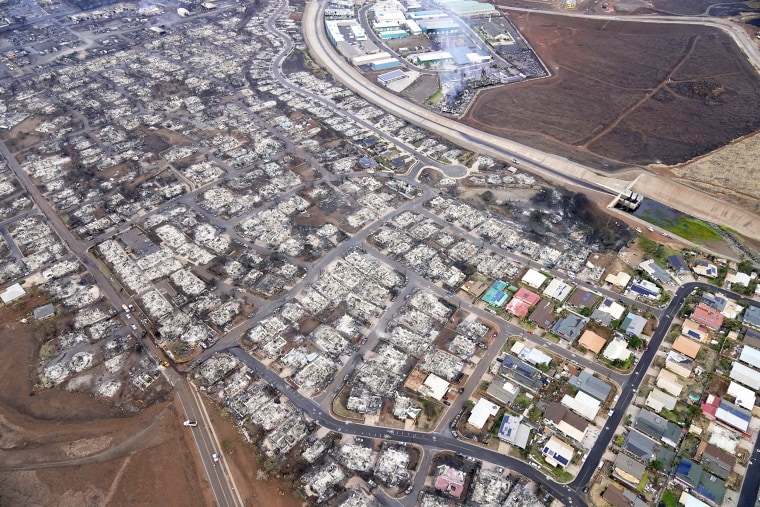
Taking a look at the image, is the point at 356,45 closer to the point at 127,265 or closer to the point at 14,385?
the point at 127,265

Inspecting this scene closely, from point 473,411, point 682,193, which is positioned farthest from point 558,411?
point 682,193

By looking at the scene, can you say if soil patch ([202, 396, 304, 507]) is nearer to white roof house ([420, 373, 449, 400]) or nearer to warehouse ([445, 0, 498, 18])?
white roof house ([420, 373, 449, 400])

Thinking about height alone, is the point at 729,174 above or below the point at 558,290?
above

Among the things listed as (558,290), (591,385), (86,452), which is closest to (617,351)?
(591,385)

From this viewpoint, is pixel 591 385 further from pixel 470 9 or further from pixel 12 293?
pixel 470 9

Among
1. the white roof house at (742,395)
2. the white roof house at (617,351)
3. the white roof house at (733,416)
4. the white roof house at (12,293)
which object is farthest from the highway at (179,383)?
the white roof house at (742,395)
